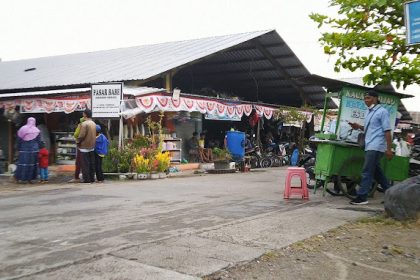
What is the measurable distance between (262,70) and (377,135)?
602 inches

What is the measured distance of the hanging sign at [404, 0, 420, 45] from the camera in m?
4.85

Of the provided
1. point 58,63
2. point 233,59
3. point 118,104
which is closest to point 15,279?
point 118,104

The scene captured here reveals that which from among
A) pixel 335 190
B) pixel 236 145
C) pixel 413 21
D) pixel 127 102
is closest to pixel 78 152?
pixel 127 102

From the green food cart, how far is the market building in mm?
6432

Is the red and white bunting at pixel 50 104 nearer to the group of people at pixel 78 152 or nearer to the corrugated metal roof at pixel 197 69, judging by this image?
the corrugated metal roof at pixel 197 69

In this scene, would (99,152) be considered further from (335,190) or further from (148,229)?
(148,229)

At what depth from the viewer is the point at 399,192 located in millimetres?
5852

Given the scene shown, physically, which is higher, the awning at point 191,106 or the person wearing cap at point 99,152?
the awning at point 191,106

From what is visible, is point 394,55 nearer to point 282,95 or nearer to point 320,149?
point 320,149

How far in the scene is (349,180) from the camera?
315 inches

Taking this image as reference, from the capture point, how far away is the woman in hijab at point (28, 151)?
11398 millimetres

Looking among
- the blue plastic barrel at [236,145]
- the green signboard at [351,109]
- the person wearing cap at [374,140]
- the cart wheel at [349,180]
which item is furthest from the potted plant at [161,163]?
the person wearing cap at [374,140]

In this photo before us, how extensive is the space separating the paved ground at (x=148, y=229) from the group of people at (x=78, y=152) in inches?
83.5

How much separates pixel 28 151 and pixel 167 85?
5580 mm
